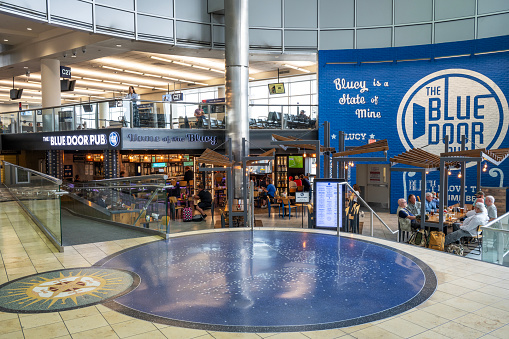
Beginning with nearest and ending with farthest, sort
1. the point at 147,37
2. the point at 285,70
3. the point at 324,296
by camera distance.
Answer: the point at 324,296
the point at 147,37
the point at 285,70

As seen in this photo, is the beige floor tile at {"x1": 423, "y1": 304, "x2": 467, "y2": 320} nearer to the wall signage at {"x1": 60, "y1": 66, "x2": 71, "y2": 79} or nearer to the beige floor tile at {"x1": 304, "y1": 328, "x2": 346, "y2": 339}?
the beige floor tile at {"x1": 304, "y1": 328, "x2": 346, "y2": 339}

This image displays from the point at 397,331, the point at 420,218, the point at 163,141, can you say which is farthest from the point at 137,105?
the point at 397,331

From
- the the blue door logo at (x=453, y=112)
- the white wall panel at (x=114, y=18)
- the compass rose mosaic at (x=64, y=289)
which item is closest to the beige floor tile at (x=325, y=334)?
the compass rose mosaic at (x=64, y=289)

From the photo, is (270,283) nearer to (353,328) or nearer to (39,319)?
(353,328)

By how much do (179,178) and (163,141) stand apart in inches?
160

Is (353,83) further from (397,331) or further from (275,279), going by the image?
(397,331)

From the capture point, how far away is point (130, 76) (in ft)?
85.7

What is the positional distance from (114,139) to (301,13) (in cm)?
899

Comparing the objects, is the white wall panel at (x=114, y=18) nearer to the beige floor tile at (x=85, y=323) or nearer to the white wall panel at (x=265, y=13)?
the white wall panel at (x=265, y=13)

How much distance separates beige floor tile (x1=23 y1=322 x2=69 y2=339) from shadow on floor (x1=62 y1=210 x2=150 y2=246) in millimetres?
3955

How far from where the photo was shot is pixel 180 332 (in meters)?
4.46

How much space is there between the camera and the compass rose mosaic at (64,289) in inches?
202

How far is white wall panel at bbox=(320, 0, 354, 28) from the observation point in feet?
55.5

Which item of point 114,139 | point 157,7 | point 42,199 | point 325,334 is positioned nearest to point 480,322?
point 325,334
